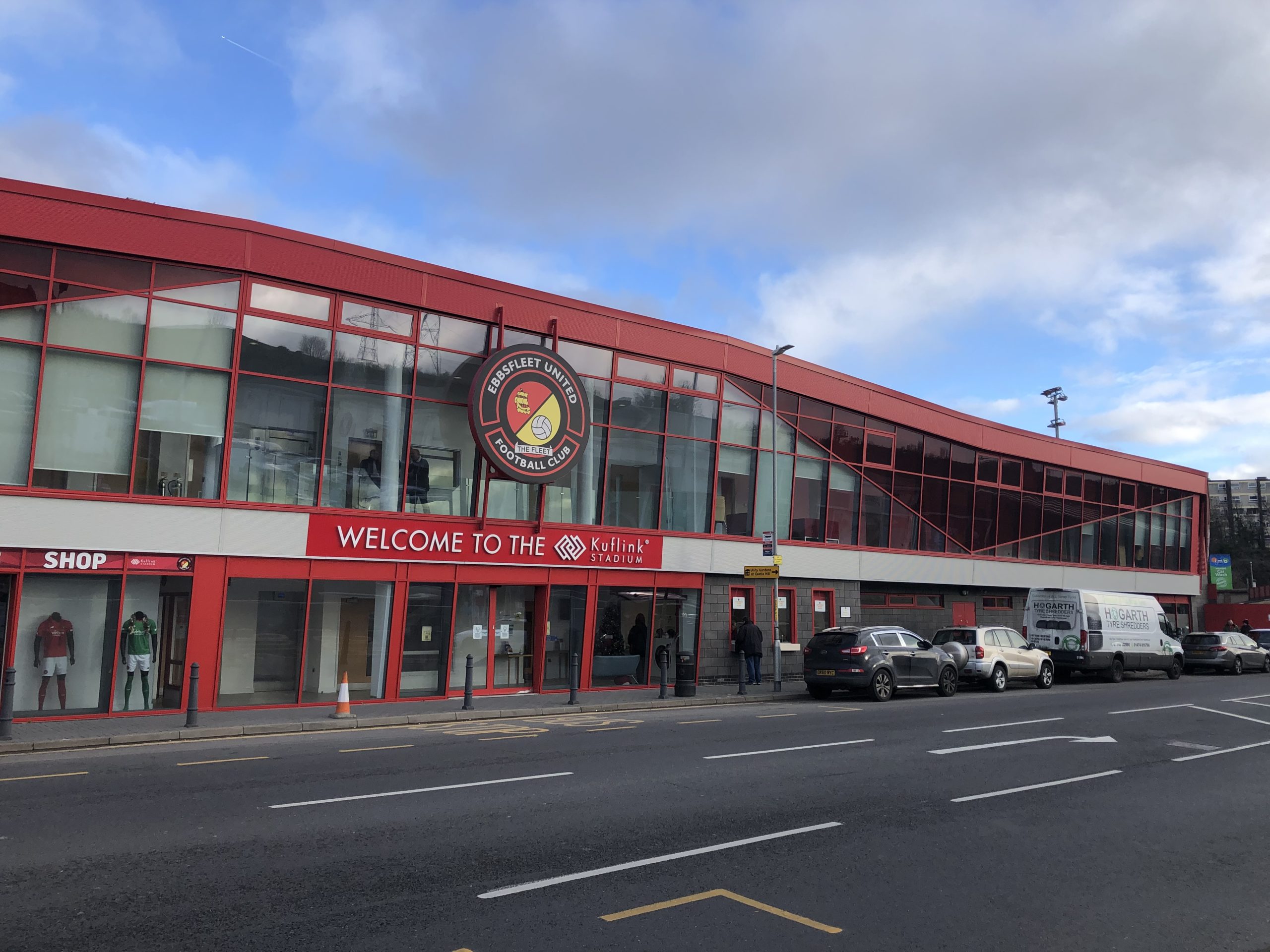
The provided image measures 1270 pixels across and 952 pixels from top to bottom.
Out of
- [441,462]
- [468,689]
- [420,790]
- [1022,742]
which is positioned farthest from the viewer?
[441,462]

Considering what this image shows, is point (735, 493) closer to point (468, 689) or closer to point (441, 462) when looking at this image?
point (441, 462)

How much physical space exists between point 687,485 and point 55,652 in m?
15.3

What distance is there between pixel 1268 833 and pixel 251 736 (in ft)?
44.9

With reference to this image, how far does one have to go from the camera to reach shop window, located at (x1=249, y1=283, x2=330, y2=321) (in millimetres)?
19188

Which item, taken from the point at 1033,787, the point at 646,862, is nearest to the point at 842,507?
the point at 1033,787

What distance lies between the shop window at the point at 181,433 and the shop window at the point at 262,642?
2156mm

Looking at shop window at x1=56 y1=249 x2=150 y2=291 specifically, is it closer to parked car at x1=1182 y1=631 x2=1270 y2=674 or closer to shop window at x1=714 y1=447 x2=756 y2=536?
shop window at x1=714 y1=447 x2=756 y2=536

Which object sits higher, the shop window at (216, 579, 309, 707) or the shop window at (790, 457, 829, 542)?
the shop window at (790, 457, 829, 542)

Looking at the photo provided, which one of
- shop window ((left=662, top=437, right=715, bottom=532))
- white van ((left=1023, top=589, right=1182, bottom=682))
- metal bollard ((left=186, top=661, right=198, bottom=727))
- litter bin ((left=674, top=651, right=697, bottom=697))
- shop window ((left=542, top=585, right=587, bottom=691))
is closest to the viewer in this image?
metal bollard ((left=186, top=661, right=198, bottom=727))

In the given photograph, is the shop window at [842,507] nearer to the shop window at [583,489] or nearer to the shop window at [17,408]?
the shop window at [583,489]

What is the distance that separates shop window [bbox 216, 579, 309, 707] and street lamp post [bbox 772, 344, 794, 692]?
37.4 feet

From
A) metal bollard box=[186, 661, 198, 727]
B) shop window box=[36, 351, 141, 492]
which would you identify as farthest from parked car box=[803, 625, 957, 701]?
shop window box=[36, 351, 141, 492]

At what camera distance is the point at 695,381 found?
26.1 m

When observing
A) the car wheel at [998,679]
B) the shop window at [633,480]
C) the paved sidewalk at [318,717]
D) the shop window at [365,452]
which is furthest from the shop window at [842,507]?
the shop window at [365,452]
